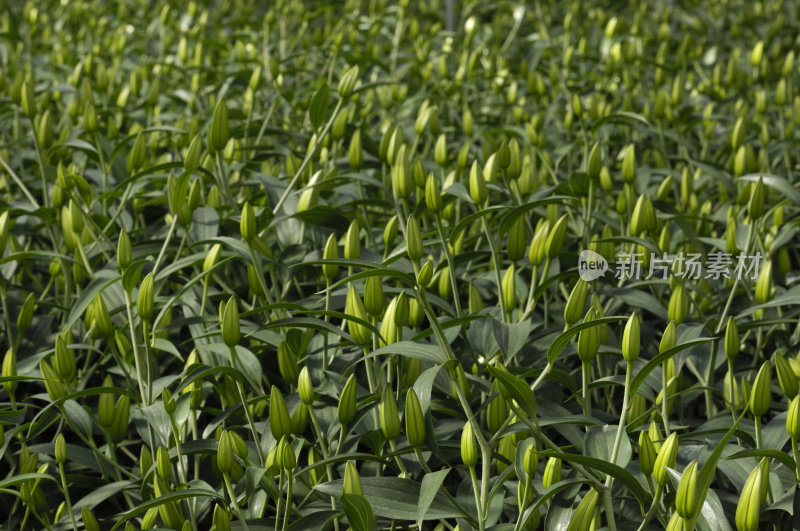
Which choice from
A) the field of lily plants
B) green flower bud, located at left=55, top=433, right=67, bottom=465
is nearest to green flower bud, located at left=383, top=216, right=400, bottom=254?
the field of lily plants

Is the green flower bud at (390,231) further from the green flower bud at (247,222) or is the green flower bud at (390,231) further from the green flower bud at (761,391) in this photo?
the green flower bud at (761,391)

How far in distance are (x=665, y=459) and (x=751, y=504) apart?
8 centimetres

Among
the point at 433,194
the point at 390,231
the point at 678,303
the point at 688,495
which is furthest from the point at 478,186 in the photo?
the point at 688,495

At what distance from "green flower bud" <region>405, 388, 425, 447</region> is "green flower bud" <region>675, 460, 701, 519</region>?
0.82 feet

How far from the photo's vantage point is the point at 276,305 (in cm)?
87

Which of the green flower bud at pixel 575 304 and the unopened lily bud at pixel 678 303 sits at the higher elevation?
the green flower bud at pixel 575 304

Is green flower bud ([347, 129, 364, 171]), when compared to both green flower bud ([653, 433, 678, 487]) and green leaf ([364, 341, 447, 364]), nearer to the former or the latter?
green leaf ([364, 341, 447, 364])

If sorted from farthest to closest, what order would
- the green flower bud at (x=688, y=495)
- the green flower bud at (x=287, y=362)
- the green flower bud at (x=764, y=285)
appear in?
the green flower bud at (x=764, y=285) → the green flower bud at (x=287, y=362) → the green flower bud at (x=688, y=495)

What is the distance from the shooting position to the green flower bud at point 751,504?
0.65 metres

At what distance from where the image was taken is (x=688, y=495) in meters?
0.63

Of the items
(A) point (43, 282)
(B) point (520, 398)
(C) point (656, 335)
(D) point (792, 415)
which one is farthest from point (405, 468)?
(A) point (43, 282)

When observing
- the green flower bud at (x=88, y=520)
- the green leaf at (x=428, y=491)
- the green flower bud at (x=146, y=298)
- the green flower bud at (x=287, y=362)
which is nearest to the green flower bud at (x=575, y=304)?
the green leaf at (x=428, y=491)

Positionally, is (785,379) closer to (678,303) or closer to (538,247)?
(678,303)

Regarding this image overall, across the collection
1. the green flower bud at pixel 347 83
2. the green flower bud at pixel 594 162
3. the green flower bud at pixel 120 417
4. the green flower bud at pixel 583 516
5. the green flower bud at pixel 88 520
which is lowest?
the green flower bud at pixel 88 520
